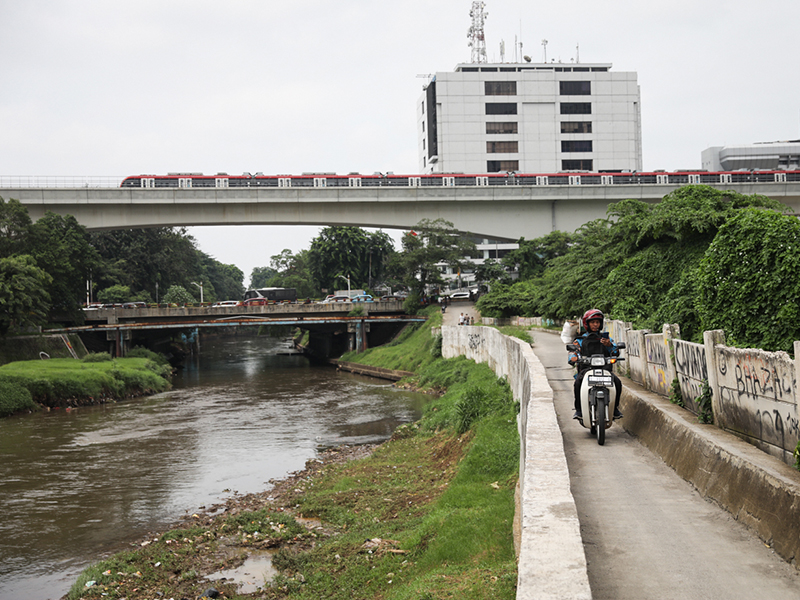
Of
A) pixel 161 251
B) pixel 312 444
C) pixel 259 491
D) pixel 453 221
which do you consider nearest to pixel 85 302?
pixel 161 251

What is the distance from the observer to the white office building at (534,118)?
3386 inches

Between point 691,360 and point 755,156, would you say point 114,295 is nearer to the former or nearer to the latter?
point 691,360

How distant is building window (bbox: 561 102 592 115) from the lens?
86938 mm

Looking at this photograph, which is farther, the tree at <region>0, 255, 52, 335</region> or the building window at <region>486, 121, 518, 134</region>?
the building window at <region>486, 121, 518, 134</region>

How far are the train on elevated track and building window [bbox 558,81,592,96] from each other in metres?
34.2

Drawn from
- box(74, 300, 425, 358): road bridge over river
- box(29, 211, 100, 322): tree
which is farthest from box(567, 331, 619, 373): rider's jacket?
box(74, 300, 425, 358): road bridge over river

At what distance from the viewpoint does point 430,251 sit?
5566 centimetres

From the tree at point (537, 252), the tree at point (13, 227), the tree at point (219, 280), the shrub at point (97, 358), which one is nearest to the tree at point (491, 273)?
the tree at point (537, 252)

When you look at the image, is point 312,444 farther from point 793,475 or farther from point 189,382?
point 189,382

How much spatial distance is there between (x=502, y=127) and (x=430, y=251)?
36.7 meters

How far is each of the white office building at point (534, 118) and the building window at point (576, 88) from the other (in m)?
0.12

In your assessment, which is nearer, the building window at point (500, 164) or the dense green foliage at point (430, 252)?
the dense green foliage at point (430, 252)

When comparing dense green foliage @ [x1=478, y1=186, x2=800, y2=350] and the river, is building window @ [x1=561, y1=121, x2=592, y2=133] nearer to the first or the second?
dense green foliage @ [x1=478, y1=186, x2=800, y2=350]

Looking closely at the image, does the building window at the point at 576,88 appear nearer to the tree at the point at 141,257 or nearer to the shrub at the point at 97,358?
the tree at the point at 141,257
